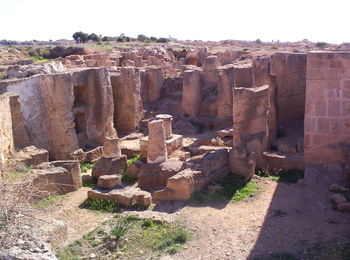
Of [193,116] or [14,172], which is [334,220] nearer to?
[14,172]

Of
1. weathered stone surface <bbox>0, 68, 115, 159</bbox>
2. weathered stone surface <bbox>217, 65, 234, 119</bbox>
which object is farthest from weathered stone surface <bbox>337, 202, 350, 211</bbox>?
weathered stone surface <bbox>217, 65, 234, 119</bbox>

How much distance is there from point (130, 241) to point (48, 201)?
327cm

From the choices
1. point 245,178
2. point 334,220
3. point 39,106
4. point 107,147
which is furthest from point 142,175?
point 334,220

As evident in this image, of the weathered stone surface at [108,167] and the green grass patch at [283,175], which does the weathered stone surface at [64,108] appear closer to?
the weathered stone surface at [108,167]

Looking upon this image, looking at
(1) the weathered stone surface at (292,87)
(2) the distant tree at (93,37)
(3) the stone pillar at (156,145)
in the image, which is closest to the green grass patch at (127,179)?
(3) the stone pillar at (156,145)

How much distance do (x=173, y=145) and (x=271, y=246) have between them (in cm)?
712

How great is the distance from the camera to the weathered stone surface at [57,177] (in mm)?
11406

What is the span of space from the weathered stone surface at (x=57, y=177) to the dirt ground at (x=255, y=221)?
329mm

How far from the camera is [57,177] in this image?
38.8 ft

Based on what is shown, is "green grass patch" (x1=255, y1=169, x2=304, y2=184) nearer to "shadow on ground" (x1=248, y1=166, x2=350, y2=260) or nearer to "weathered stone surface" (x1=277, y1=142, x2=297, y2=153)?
"shadow on ground" (x1=248, y1=166, x2=350, y2=260)

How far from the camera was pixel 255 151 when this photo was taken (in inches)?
507

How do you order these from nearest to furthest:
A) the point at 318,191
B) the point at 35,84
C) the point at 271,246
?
the point at 271,246 → the point at 318,191 → the point at 35,84

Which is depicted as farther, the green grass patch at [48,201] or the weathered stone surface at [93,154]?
the weathered stone surface at [93,154]

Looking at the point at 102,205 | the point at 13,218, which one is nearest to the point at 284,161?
the point at 102,205
